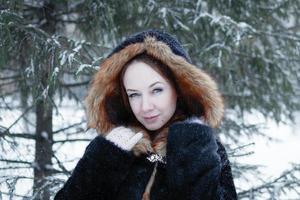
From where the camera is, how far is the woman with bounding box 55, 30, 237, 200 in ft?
8.52

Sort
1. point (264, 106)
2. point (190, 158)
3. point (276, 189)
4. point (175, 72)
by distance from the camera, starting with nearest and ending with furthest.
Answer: point (190, 158) < point (175, 72) < point (276, 189) < point (264, 106)

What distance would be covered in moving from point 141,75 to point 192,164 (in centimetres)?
56

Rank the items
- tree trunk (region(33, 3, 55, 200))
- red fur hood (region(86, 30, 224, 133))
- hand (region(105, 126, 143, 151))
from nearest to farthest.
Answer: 1. hand (region(105, 126, 143, 151))
2. red fur hood (region(86, 30, 224, 133))
3. tree trunk (region(33, 3, 55, 200))

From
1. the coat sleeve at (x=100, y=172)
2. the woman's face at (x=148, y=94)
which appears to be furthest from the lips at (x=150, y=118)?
the coat sleeve at (x=100, y=172)

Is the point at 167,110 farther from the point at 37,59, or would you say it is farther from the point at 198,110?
the point at 37,59

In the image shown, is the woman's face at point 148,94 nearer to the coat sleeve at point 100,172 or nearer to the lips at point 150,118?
the lips at point 150,118

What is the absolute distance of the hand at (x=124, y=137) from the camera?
8.75 ft

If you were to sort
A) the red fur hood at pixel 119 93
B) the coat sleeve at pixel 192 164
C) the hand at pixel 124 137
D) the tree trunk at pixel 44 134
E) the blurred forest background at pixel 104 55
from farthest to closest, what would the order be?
1. the tree trunk at pixel 44 134
2. the blurred forest background at pixel 104 55
3. the red fur hood at pixel 119 93
4. the hand at pixel 124 137
5. the coat sleeve at pixel 192 164

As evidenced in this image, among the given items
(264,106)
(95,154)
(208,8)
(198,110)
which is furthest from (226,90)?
(95,154)

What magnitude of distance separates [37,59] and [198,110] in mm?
1766

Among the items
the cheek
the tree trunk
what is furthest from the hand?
the tree trunk

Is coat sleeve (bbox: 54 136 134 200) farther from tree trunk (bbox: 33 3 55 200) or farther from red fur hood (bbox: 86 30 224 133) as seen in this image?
tree trunk (bbox: 33 3 55 200)

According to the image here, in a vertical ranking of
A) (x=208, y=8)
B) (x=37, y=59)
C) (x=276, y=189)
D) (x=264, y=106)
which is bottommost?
(x=276, y=189)

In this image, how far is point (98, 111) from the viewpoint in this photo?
290cm
